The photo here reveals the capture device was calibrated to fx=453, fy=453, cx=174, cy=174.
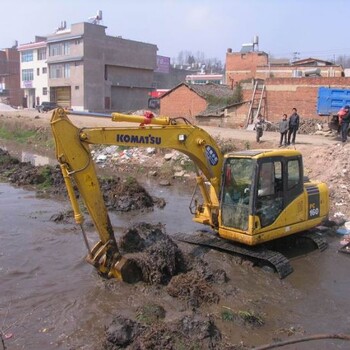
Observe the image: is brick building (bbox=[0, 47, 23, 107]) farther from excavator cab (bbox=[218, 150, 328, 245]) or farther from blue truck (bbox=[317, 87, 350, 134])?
excavator cab (bbox=[218, 150, 328, 245])

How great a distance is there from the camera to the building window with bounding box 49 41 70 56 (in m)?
56.0

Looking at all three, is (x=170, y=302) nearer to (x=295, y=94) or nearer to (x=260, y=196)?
(x=260, y=196)

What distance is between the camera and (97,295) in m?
7.05

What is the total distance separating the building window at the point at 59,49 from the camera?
184 ft

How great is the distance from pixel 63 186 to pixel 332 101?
1393cm

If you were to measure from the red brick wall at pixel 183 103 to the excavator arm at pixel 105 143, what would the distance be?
83.1 ft

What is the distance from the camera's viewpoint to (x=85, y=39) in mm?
53500

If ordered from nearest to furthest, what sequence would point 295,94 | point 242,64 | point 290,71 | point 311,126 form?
1. point 311,126
2. point 295,94
3. point 290,71
4. point 242,64

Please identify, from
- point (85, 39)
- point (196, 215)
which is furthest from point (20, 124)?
point (196, 215)

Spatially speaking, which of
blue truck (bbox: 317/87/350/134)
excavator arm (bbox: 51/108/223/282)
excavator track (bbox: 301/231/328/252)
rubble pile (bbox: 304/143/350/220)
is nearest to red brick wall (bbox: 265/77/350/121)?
blue truck (bbox: 317/87/350/134)

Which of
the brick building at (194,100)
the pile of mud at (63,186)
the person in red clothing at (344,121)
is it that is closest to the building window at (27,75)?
the brick building at (194,100)

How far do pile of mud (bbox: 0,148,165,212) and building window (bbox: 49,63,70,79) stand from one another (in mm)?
40128

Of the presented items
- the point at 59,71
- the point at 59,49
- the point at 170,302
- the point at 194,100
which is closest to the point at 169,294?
the point at 170,302

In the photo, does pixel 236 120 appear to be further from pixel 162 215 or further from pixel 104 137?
pixel 104 137
